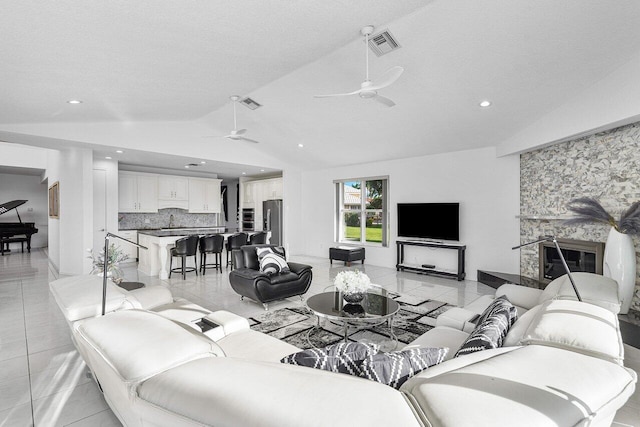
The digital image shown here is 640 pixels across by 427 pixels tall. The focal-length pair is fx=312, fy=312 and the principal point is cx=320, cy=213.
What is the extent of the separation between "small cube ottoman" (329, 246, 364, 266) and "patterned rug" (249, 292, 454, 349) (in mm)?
3227

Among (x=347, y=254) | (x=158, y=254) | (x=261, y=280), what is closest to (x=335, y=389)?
(x=261, y=280)

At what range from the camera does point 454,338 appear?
228 centimetres

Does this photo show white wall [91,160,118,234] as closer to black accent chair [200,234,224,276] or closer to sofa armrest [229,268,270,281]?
black accent chair [200,234,224,276]

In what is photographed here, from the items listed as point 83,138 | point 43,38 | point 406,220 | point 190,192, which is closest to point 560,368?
point 43,38

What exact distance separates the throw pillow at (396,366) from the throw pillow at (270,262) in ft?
10.7

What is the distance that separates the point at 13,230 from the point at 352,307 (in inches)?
454

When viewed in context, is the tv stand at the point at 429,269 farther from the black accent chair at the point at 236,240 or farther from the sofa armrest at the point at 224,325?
the sofa armrest at the point at 224,325

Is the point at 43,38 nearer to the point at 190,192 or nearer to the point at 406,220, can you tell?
the point at 406,220

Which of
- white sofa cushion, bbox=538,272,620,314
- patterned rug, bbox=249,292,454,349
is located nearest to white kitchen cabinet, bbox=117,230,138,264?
patterned rug, bbox=249,292,454,349

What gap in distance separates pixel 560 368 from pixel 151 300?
3.03 meters

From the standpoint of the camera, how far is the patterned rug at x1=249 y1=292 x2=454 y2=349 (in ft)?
10.7

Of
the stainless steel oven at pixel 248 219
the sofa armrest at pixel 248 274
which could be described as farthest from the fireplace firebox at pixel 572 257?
the stainless steel oven at pixel 248 219

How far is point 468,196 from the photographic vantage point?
6270mm

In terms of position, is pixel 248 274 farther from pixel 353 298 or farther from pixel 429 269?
pixel 429 269
